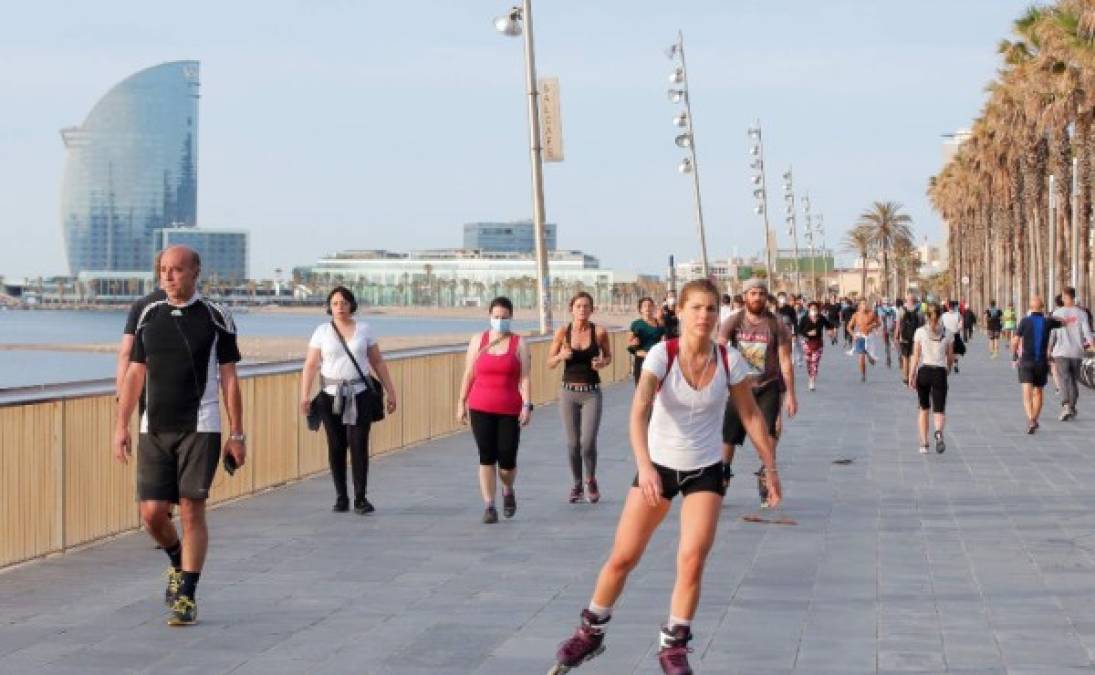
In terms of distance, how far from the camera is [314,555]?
1012cm

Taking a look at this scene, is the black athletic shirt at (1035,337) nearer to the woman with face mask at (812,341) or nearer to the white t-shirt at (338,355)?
the woman with face mask at (812,341)

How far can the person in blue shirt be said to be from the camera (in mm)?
20125

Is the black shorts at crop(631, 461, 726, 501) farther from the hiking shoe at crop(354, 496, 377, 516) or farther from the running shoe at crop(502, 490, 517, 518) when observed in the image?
the hiking shoe at crop(354, 496, 377, 516)

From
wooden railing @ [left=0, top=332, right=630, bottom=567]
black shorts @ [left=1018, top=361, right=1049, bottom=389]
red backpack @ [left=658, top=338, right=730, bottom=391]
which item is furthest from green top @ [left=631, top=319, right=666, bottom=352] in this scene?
red backpack @ [left=658, top=338, right=730, bottom=391]

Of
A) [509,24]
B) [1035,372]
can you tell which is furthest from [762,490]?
[509,24]

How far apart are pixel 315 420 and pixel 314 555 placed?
6.87 feet

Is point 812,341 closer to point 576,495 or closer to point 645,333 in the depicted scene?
point 645,333

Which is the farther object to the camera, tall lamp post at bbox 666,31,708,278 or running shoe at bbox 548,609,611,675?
tall lamp post at bbox 666,31,708,278

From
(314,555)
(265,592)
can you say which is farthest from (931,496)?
(265,592)

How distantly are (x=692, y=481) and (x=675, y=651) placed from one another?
0.63 metres

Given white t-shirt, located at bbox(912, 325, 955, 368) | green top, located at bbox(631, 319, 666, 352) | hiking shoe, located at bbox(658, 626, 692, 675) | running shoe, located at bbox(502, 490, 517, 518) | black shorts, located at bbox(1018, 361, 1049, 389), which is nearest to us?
hiking shoe, located at bbox(658, 626, 692, 675)

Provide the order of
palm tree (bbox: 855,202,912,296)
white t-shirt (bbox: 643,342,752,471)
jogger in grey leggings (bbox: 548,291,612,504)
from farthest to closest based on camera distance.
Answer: palm tree (bbox: 855,202,912,296) → jogger in grey leggings (bbox: 548,291,612,504) → white t-shirt (bbox: 643,342,752,471)

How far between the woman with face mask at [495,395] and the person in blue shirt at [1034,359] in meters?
9.93

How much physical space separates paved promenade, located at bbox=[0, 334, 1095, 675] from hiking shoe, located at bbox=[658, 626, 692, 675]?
1.33 ft
